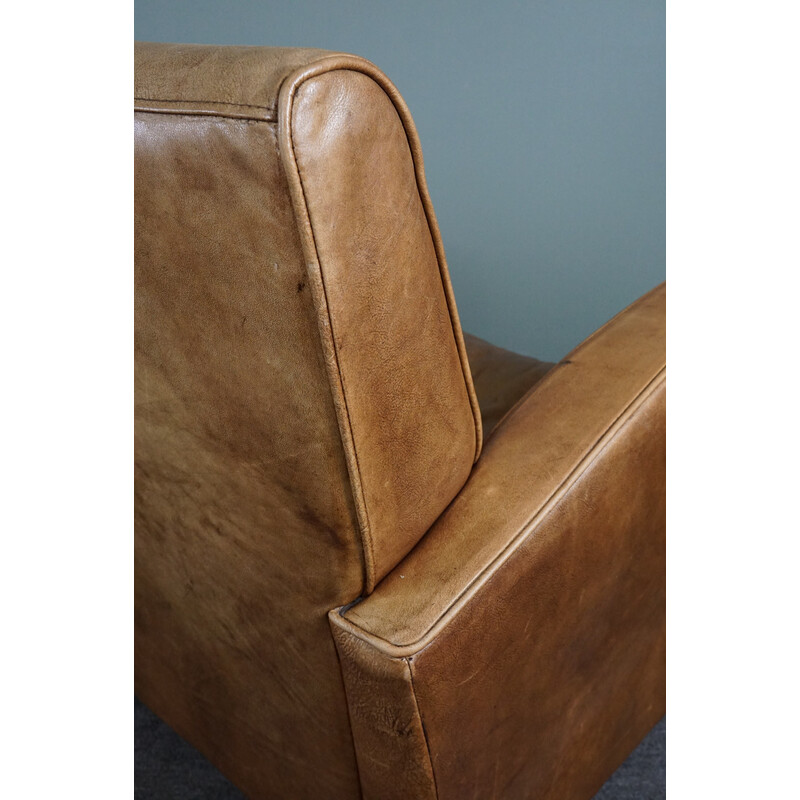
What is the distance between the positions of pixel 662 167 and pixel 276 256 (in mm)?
2054

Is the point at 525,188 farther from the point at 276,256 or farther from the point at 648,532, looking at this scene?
the point at 276,256

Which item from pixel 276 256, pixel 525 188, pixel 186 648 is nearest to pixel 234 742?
pixel 186 648

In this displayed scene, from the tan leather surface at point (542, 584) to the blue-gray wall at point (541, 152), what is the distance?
1419mm

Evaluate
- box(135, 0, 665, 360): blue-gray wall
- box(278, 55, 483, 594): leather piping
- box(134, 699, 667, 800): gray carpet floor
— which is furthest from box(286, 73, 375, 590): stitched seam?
box(135, 0, 665, 360): blue-gray wall

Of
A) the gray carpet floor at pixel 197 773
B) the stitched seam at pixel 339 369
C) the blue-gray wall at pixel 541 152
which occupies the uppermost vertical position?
the stitched seam at pixel 339 369

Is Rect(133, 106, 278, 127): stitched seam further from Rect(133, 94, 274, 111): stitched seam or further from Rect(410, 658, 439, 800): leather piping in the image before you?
Rect(410, 658, 439, 800): leather piping

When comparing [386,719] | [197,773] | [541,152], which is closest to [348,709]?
[386,719]

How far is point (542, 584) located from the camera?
785 mm

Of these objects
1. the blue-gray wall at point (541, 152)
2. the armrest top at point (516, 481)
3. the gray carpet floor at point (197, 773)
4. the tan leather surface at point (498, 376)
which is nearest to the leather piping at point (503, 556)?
the armrest top at point (516, 481)

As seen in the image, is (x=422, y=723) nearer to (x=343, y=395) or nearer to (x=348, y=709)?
(x=348, y=709)

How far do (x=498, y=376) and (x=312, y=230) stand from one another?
78 centimetres

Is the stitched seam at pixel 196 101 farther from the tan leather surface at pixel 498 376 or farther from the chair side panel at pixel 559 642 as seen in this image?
the tan leather surface at pixel 498 376

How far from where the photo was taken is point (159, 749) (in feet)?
4.29

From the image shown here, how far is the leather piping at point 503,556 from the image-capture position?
0.70 m
